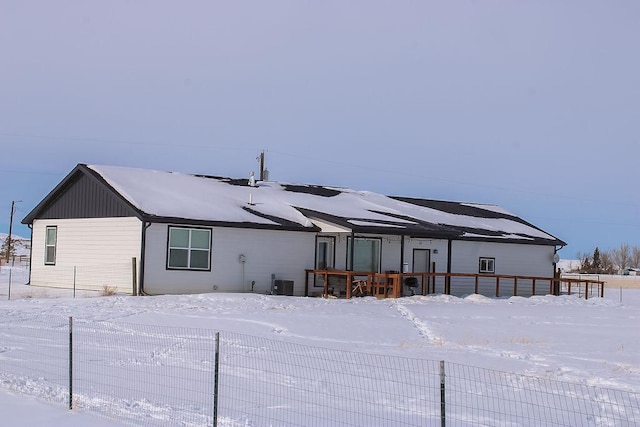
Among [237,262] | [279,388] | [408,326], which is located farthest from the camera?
[237,262]

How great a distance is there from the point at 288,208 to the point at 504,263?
34.8 feet

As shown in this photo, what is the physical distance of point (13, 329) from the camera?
17.3 metres

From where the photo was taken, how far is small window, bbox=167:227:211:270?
2627 cm

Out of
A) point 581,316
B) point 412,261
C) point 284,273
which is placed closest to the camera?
point 581,316

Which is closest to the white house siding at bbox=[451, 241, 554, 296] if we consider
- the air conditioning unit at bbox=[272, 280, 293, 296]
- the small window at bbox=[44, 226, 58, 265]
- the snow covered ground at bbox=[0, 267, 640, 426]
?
the snow covered ground at bbox=[0, 267, 640, 426]

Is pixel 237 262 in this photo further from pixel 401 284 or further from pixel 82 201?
pixel 82 201

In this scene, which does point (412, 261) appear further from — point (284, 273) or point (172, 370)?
point (172, 370)

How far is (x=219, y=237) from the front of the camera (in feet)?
88.8

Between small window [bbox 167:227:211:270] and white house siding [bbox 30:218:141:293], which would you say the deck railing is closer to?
small window [bbox 167:227:211:270]

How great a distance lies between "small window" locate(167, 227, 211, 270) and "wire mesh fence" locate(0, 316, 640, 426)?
35.6ft

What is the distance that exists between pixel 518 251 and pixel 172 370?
26.4 metres

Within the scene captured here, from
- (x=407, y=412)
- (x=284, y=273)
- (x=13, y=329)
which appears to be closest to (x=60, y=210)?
(x=284, y=273)

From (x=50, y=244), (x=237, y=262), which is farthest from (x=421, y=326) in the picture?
(x=50, y=244)

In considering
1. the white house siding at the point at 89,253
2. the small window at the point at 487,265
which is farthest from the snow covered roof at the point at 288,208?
the white house siding at the point at 89,253
